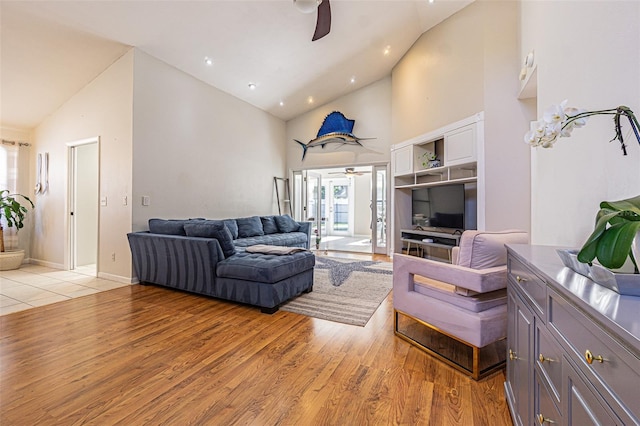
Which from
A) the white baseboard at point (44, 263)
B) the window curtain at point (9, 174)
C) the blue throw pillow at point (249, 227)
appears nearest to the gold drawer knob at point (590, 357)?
the blue throw pillow at point (249, 227)

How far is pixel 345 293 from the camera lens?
3.54 meters

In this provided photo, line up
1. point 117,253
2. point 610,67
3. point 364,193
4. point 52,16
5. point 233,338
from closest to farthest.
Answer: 1. point 610,67
2. point 233,338
3. point 52,16
4. point 117,253
5. point 364,193

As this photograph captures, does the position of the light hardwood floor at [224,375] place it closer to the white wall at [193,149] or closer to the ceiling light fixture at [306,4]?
the white wall at [193,149]

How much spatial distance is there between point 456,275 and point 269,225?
4.61 meters

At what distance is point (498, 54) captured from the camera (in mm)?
3873

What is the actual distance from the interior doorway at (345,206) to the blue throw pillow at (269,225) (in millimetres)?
1379

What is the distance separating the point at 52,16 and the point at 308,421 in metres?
4.73

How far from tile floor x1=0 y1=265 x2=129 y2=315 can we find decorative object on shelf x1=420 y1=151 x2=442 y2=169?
514cm

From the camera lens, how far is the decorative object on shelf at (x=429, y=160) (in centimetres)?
502

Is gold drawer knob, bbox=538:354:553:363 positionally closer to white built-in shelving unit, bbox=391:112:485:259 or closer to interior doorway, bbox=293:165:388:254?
white built-in shelving unit, bbox=391:112:485:259

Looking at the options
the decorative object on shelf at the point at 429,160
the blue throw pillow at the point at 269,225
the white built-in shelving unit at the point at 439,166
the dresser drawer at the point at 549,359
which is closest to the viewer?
the dresser drawer at the point at 549,359

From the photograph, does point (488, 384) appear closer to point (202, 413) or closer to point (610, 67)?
point (202, 413)

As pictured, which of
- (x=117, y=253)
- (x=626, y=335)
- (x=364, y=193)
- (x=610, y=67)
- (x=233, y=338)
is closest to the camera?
(x=626, y=335)

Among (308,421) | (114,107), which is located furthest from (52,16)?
(308,421)
